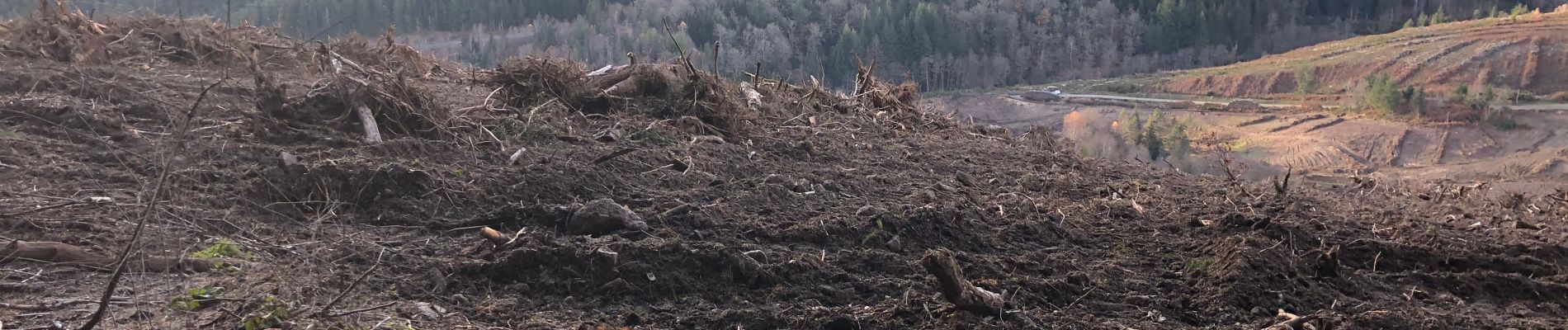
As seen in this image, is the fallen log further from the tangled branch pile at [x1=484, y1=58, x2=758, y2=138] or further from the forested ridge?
the forested ridge

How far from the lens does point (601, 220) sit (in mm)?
3113

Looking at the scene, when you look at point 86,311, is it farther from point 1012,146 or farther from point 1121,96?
point 1121,96

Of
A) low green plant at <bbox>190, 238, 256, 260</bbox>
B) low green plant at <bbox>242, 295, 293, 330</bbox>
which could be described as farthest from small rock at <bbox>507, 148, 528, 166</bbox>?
low green plant at <bbox>242, 295, 293, 330</bbox>

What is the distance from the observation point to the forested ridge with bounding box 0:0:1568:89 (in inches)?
914

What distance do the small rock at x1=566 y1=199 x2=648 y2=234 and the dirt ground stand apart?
21 mm

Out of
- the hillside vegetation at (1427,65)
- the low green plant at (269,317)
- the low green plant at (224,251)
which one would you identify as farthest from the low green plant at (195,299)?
the hillside vegetation at (1427,65)

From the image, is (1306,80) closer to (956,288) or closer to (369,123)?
(369,123)

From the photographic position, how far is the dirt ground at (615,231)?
2.49m

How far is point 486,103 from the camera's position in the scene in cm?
472

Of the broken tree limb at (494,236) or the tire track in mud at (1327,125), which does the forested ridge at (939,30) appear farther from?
the broken tree limb at (494,236)

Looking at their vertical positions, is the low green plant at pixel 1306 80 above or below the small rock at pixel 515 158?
below

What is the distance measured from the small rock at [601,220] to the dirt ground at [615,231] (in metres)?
0.02

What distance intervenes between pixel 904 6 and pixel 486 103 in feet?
119

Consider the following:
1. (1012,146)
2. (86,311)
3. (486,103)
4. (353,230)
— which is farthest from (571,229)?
(1012,146)
